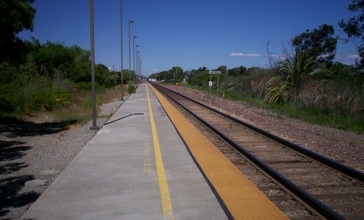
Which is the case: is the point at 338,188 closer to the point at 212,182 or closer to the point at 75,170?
the point at 212,182

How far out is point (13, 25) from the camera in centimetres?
1130

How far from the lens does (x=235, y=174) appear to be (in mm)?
6750

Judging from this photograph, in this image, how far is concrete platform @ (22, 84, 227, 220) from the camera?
4.80 m

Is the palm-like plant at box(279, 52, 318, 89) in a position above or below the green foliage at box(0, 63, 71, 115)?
above

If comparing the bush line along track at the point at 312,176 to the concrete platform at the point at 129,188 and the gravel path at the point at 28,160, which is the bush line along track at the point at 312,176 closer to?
the concrete platform at the point at 129,188

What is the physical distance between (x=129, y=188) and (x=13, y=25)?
8.35 metres

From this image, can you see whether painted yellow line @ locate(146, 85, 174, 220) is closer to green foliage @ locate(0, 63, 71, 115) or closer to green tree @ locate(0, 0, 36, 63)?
green tree @ locate(0, 0, 36, 63)

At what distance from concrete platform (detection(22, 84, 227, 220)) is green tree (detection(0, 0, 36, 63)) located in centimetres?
529

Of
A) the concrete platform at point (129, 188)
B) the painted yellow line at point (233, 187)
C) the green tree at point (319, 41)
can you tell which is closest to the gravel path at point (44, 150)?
the concrete platform at point (129, 188)

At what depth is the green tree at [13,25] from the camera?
11.0 metres

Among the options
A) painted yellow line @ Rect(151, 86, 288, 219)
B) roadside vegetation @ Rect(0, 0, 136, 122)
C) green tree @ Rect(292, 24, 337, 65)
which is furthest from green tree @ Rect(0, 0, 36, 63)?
green tree @ Rect(292, 24, 337, 65)

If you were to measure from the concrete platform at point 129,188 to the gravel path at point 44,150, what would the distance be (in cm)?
33

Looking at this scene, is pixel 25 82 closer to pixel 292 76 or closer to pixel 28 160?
pixel 28 160

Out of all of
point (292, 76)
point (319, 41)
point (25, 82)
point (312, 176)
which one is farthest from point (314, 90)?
point (319, 41)
